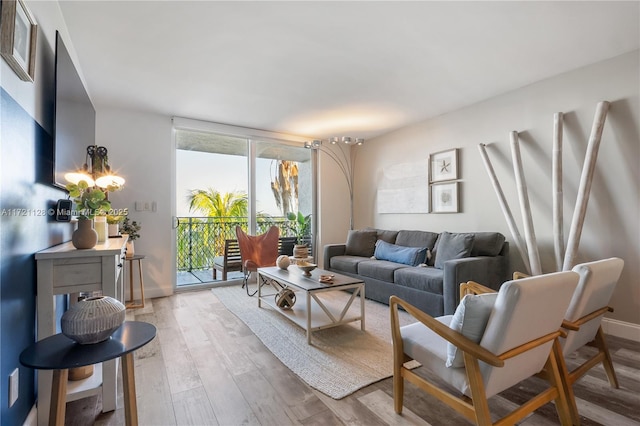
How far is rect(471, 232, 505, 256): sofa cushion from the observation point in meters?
3.12

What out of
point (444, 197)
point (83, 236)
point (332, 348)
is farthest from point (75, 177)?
point (444, 197)

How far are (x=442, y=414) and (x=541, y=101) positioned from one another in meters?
3.10

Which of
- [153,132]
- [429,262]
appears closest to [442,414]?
[429,262]

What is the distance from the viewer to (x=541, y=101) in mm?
3064

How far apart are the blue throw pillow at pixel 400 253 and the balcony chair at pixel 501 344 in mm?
2126

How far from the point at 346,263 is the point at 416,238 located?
3.25ft

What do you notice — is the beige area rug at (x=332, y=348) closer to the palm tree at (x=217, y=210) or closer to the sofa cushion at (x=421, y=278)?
the sofa cushion at (x=421, y=278)

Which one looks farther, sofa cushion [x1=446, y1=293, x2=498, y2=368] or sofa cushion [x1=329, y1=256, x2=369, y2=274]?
sofa cushion [x1=329, y1=256, x2=369, y2=274]

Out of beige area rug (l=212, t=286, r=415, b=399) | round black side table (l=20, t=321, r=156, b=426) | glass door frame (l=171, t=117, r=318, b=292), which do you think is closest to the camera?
round black side table (l=20, t=321, r=156, b=426)

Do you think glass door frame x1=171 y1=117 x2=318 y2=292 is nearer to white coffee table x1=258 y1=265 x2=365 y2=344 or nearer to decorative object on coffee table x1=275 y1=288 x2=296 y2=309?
white coffee table x1=258 y1=265 x2=365 y2=344

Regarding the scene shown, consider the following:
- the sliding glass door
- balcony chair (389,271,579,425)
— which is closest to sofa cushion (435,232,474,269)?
balcony chair (389,271,579,425)

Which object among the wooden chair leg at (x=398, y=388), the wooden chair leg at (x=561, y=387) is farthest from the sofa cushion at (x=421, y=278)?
the wooden chair leg at (x=398, y=388)

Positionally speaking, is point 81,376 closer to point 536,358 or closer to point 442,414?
→ point 442,414

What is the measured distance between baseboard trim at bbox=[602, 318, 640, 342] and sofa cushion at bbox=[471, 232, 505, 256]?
3.33ft
